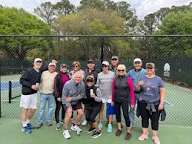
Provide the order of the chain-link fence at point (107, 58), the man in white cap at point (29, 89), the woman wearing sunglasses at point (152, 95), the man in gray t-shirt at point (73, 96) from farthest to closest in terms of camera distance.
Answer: the chain-link fence at point (107, 58) < the man in white cap at point (29, 89) < the man in gray t-shirt at point (73, 96) < the woman wearing sunglasses at point (152, 95)

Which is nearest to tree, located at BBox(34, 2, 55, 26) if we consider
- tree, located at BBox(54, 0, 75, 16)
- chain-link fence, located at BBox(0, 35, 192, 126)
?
tree, located at BBox(54, 0, 75, 16)

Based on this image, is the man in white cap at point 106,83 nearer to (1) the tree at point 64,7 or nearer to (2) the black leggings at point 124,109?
(2) the black leggings at point 124,109

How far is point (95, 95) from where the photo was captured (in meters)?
8.23

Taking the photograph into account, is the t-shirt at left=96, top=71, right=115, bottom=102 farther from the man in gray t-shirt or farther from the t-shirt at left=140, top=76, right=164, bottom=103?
the t-shirt at left=140, top=76, right=164, bottom=103

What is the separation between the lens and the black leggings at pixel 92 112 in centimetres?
836

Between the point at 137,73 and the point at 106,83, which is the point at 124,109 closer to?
the point at 106,83

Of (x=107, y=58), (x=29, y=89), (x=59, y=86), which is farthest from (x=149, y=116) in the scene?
(x=107, y=58)

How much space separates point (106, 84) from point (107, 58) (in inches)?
107

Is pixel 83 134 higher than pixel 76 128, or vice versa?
pixel 76 128

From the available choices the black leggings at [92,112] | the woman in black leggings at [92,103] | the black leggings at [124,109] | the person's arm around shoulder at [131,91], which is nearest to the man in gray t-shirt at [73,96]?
the woman in black leggings at [92,103]

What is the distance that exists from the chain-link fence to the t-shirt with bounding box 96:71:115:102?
1204 mm

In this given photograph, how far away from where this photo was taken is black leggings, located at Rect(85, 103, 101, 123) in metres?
8.36

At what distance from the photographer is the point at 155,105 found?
766 centimetres

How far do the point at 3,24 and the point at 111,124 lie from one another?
39.6 meters
